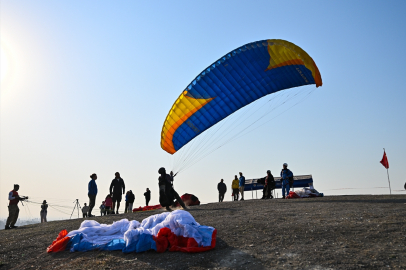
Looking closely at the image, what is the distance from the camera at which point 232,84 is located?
13.5 m

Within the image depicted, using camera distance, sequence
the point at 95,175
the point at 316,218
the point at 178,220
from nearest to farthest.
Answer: the point at 178,220 < the point at 316,218 < the point at 95,175

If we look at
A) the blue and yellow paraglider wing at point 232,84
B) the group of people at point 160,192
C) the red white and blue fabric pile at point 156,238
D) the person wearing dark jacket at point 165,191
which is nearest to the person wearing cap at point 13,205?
the group of people at point 160,192

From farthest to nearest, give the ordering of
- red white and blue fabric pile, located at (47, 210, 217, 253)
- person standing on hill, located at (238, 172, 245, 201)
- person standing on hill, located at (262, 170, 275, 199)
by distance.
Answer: person standing on hill, located at (238, 172, 245, 201) → person standing on hill, located at (262, 170, 275, 199) → red white and blue fabric pile, located at (47, 210, 217, 253)

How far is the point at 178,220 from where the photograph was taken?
5.66 metres

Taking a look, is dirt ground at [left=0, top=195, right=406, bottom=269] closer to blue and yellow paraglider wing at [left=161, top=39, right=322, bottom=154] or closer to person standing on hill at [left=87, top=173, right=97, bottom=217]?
person standing on hill at [left=87, top=173, right=97, bottom=217]

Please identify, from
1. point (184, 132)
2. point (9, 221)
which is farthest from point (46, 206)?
point (184, 132)

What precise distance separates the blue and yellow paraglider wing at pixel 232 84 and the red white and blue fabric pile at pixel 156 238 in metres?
7.74

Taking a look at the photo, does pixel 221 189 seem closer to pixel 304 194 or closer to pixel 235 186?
pixel 235 186

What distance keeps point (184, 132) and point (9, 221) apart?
7.18 meters

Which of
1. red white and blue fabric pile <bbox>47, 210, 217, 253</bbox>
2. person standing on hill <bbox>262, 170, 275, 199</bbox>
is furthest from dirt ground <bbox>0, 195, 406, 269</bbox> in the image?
person standing on hill <bbox>262, 170, 275, 199</bbox>

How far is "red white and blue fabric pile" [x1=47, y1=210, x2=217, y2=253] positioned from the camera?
5438 millimetres

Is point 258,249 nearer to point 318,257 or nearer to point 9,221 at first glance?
point 318,257

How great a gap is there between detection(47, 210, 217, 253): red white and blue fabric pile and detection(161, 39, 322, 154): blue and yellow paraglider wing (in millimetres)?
7745

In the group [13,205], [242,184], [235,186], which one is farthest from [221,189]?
[13,205]
